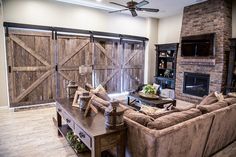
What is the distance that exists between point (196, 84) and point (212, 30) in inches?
73.3

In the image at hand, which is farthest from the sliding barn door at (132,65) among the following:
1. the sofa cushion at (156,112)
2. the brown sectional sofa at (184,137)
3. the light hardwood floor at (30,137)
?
the brown sectional sofa at (184,137)

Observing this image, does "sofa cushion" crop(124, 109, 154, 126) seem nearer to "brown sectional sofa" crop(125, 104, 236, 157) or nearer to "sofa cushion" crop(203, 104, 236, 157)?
"brown sectional sofa" crop(125, 104, 236, 157)

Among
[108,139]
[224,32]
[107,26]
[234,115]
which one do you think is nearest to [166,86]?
[224,32]

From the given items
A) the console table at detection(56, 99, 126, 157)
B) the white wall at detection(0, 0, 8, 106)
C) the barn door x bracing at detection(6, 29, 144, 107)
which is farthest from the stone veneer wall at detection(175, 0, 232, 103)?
the white wall at detection(0, 0, 8, 106)

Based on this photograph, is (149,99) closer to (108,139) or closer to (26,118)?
(108,139)

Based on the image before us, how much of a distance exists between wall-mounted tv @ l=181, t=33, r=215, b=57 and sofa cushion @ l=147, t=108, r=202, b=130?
3.75 metres

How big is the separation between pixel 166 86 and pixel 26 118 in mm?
5376

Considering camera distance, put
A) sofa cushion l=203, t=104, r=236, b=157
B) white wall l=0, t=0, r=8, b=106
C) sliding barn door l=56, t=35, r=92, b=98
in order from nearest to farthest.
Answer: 1. sofa cushion l=203, t=104, r=236, b=157
2. white wall l=0, t=0, r=8, b=106
3. sliding barn door l=56, t=35, r=92, b=98

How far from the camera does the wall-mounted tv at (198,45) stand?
5398mm

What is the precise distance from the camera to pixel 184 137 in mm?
2020

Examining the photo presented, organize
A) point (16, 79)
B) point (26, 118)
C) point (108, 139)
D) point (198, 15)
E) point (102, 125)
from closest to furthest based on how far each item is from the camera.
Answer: point (108, 139), point (102, 125), point (26, 118), point (16, 79), point (198, 15)

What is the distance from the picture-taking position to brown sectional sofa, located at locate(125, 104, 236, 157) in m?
1.80

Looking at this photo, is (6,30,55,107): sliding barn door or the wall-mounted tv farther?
the wall-mounted tv

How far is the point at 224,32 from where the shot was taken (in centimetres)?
523
